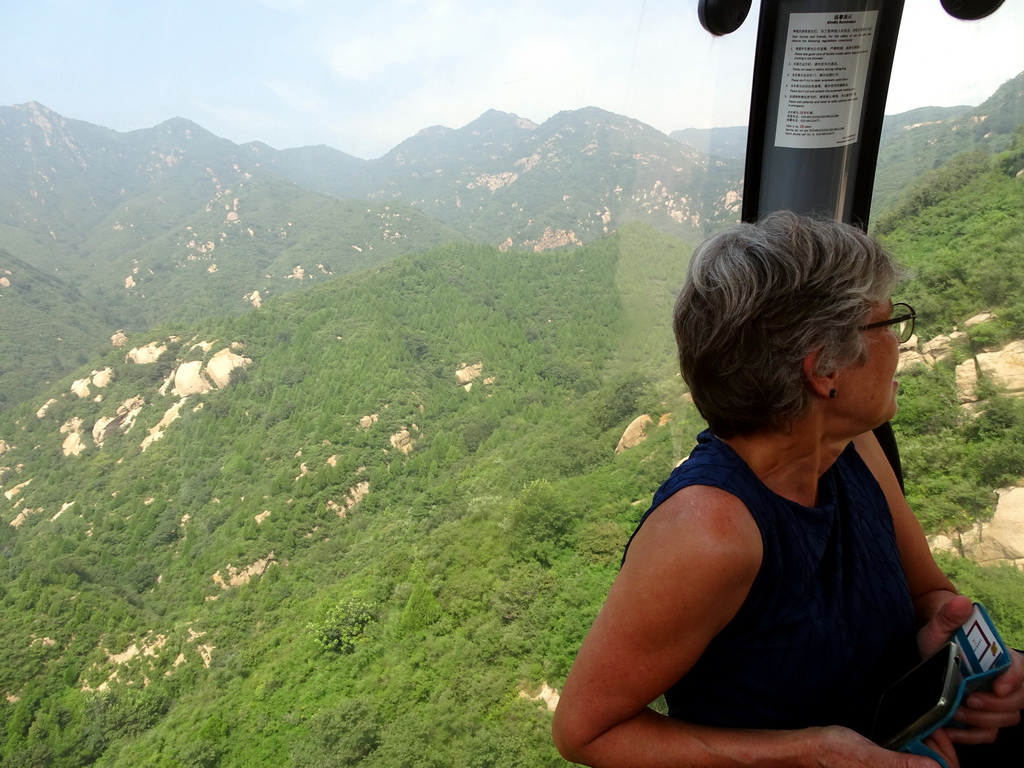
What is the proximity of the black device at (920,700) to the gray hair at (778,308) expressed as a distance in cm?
34

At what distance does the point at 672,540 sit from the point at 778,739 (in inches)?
10.6

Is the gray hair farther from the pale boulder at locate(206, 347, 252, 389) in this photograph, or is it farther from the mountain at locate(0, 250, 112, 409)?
the mountain at locate(0, 250, 112, 409)

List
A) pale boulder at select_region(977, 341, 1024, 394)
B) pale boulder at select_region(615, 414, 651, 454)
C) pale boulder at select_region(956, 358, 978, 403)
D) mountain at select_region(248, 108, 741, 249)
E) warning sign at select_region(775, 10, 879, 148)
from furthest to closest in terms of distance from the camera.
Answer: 1. pale boulder at select_region(615, 414, 651, 454)
2. pale boulder at select_region(956, 358, 978, 403)
3. pale boulder at select_region(977, 341, 1024, 394)
4. mountain at select_region(248, 108, 741, 249)
5. warning sign at select_region(775, 10, 879, 148)

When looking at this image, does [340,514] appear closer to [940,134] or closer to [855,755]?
[940,134]

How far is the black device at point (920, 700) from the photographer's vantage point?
2.09ft

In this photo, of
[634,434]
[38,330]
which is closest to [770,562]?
[634,434]

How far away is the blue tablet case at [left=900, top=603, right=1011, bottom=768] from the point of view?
2.08 ft

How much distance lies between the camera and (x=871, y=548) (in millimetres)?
820

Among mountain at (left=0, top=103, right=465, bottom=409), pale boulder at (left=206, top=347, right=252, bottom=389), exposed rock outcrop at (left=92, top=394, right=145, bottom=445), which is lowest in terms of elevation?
exposed rock outcrop at (left=92, top=394, right=145, bottom=445)

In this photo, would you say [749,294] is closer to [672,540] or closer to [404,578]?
[672,540]

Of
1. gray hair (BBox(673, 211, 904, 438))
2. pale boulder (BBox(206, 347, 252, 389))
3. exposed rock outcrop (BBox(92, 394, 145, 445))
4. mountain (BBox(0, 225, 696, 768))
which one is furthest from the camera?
pale boulder (BBox(206, 347, 252, 389))

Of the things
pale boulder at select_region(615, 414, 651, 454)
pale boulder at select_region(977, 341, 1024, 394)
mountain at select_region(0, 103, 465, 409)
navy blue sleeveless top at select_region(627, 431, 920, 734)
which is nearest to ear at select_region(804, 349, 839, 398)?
navy blue sleeveless top at select_region(627, 431, 920, 734)

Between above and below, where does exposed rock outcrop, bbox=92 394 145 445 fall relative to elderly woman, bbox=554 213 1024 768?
below

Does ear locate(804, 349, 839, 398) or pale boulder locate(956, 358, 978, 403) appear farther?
pale boulder locate(956, 358, 978, 403)
